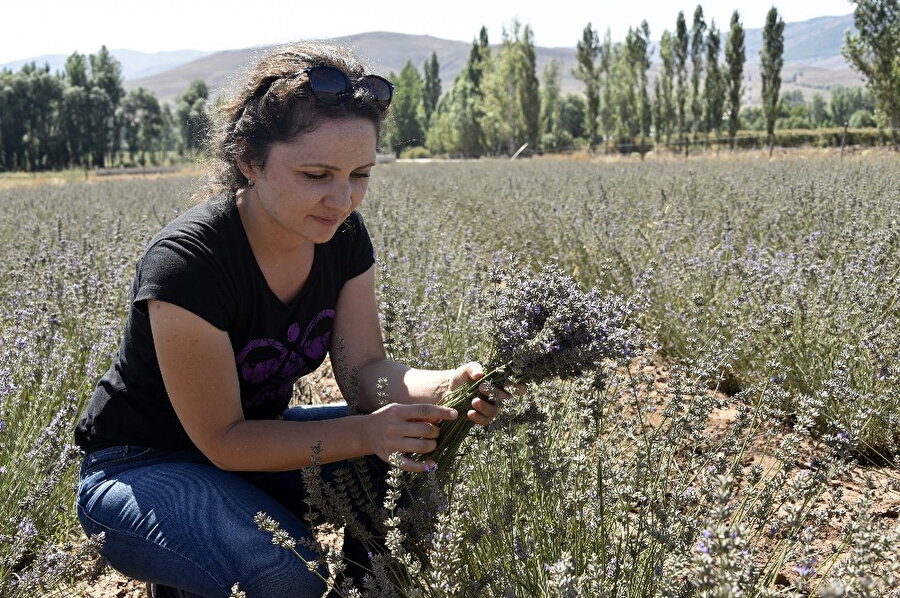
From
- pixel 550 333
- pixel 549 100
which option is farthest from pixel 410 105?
pixel 550 333

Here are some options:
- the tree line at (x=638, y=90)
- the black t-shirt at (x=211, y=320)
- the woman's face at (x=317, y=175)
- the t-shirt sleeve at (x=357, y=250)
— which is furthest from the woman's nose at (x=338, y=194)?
the tree line at (x=638, y=90)

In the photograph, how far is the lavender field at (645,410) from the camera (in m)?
1.53

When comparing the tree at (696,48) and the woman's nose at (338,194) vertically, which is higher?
the tree at (696,48)

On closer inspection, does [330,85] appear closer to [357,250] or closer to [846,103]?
[357,250]

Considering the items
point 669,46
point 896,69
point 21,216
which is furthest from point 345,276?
point 669,46

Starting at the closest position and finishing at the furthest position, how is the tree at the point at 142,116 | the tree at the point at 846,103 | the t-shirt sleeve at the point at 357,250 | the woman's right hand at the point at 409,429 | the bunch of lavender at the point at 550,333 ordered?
the bunch of lavender at the point at 550,333 → the woman's right hand at the point at 409,429 → the t-shirt sleeve at the point at 357,250 → the tree at the point at 142,116 → the tree at the point at 846,103

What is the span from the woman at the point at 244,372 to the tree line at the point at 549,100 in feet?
80.9

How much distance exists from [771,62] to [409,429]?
35925 mm

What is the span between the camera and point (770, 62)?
109 ft

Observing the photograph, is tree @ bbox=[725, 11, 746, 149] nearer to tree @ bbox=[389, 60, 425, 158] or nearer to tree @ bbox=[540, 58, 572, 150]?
tree @ bbox=[540, 58, 572, 150]

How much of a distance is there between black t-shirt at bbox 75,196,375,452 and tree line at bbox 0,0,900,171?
80.7ft

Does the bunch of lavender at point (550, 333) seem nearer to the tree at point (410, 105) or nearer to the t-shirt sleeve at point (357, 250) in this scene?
the t-shirt sleeve at point (357, 250)

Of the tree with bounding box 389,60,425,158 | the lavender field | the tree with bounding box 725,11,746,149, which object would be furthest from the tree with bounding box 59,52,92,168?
the lavender field

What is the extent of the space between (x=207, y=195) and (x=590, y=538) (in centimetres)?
138
